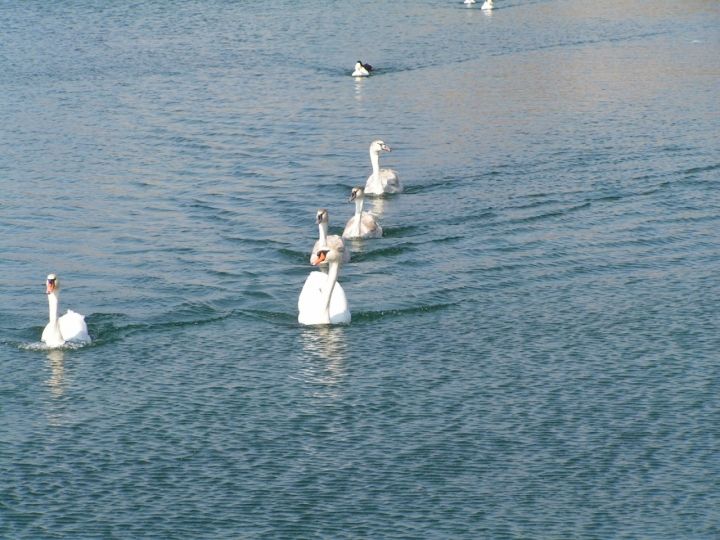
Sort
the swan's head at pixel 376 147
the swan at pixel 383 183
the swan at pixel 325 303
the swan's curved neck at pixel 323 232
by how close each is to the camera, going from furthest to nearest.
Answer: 1. the swan's head at pixel 376 147
2. the swan at pixel 383 183
3. the swan's curved neck at pixel 323 232
4. the swan at pixel 325 303

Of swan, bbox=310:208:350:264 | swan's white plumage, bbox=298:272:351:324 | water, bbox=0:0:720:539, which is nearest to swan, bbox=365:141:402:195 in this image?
water, bbox=0:0:720:539

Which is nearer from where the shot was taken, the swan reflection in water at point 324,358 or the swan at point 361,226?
the swan reflection in water at point 324,358

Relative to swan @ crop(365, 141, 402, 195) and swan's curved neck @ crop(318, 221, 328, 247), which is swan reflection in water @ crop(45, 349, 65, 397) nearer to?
swan's curved neck @ crop(318, 221, 328, 247)

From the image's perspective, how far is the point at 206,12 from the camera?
55594mm

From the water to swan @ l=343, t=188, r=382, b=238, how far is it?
248 millimetres

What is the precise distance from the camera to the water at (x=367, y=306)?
14.6 m

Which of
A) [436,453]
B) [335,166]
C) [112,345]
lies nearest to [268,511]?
[436,453]

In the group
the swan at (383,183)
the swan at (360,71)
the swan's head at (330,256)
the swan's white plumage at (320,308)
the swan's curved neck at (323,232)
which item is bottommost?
the swan's white plumage at (320,308)

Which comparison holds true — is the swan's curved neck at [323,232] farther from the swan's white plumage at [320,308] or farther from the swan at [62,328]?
the swan at [62,328]

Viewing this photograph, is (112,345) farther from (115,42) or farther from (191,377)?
(115,42)

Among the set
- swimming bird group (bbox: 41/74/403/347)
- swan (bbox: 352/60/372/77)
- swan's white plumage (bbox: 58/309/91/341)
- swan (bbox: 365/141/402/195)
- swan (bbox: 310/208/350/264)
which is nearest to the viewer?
swan's white plumage (bbox: 58/309/91/341)

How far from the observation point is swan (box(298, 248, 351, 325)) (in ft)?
65.8

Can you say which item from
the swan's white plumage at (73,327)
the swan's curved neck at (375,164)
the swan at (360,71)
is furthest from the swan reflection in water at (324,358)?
the swan at (360,71)

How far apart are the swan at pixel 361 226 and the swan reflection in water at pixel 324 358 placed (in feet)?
16.5
